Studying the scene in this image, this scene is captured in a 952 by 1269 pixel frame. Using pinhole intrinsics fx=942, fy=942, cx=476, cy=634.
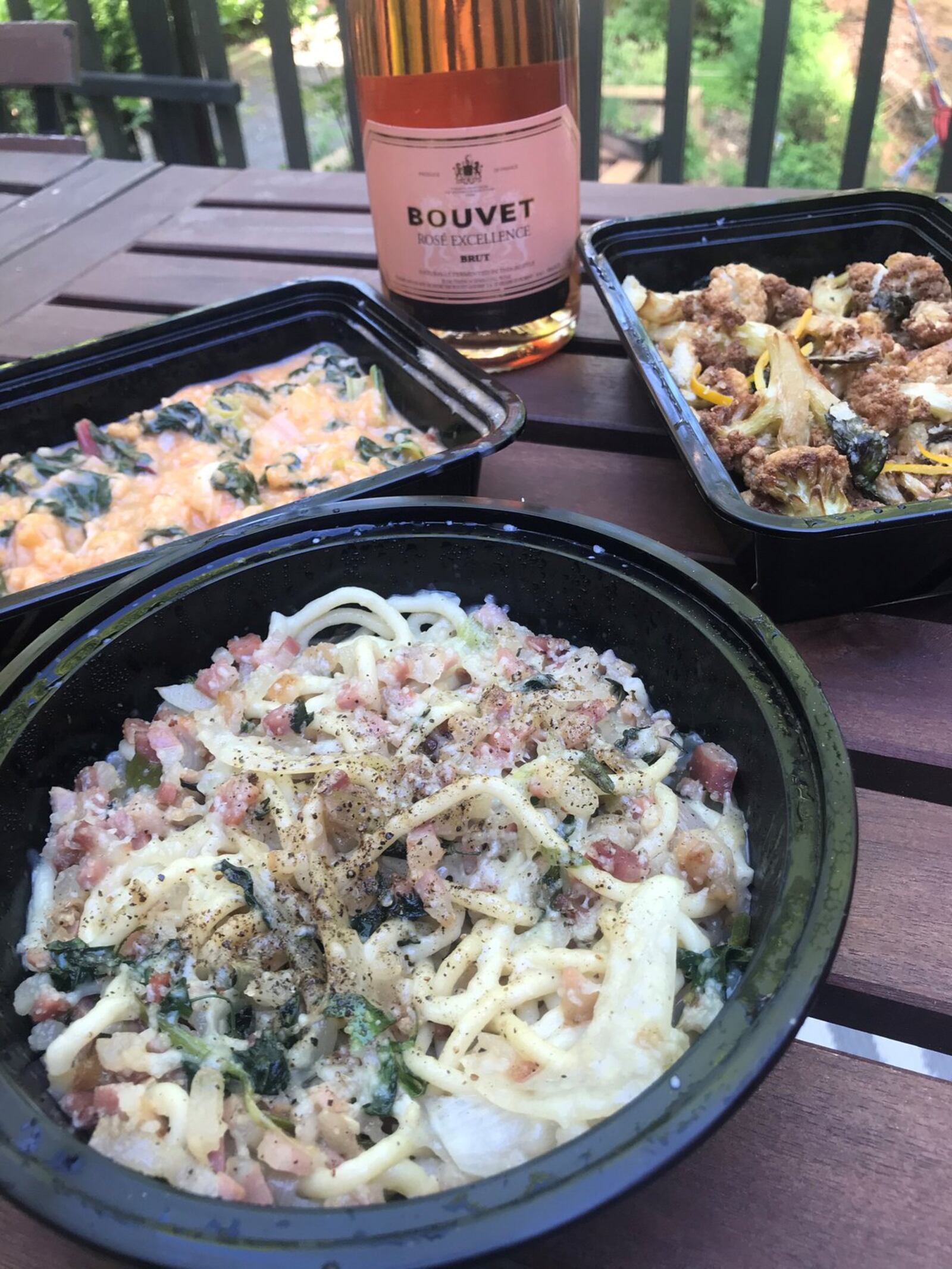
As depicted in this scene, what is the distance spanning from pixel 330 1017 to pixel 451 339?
126cm

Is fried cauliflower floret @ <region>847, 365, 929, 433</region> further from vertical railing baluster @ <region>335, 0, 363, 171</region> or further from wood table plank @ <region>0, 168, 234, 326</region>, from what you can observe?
vertical railing baluster @ <region>335, 0, 363, 171</region>

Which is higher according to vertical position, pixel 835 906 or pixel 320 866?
pixel 835 906

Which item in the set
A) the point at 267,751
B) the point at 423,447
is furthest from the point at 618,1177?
the point at 423,447

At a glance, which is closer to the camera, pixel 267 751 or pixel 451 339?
pixel 267 751

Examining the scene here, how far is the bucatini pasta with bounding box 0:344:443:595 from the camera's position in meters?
1.37

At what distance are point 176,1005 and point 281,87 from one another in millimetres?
3767

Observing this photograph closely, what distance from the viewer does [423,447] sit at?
1472 millimetres

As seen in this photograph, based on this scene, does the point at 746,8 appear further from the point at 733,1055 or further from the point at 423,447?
the point at 733,1055

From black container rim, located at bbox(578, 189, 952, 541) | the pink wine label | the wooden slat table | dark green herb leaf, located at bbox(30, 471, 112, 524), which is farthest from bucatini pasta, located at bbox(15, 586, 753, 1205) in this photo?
the pink wine label

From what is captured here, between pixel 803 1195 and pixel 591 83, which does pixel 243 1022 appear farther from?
pixel 591 83

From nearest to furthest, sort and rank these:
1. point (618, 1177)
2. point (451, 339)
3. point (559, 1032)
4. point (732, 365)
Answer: point (618, 1177) → point (559, 1032) → point (732, 365) → point (451, 339)

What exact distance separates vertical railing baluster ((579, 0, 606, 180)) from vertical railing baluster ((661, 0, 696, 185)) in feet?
0.77

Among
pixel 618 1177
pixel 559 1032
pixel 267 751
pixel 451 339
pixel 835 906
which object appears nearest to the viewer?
pixel 618 1177

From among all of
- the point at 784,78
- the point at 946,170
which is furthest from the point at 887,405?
the point at 784,78
